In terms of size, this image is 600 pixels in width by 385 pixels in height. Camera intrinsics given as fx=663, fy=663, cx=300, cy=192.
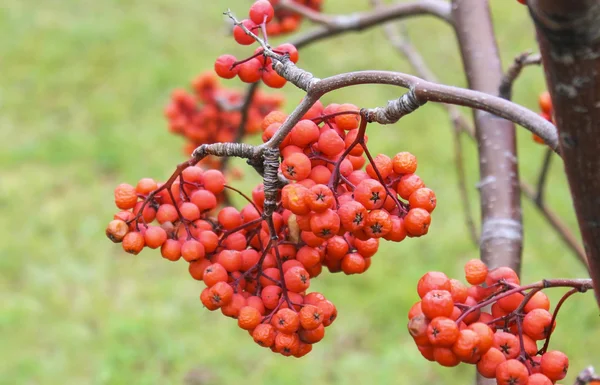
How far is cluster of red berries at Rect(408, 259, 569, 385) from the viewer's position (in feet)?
2.34

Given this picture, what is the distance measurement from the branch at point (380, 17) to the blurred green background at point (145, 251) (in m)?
1.81

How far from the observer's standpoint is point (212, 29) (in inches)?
232

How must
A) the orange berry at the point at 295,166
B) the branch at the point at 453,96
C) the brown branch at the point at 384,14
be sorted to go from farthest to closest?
the brown branch at the point at 384,14 → the orange berry at the point at 295,166 → the branch at the point at 453,96

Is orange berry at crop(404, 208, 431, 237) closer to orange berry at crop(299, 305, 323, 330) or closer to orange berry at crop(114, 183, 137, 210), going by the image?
orange berry at crop(299, 305, 323, 330)

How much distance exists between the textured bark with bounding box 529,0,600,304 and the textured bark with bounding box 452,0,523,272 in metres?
0.50

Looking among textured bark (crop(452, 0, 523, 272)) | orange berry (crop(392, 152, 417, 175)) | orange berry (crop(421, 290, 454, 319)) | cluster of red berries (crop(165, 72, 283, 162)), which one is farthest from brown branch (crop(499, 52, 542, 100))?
cluster of red berries (crop(165, 72, 283, 162))

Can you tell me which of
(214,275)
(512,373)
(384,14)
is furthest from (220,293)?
(384,14)

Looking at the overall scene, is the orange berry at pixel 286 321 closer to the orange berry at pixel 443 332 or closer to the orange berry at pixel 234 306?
the orange berry at pixel 234 306

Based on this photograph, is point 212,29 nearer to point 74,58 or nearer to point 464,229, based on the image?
point 74,58

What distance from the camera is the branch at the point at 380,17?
1413mm

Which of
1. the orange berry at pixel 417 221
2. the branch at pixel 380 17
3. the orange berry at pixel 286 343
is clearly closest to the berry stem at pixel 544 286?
the orange berry at pixel 417 221

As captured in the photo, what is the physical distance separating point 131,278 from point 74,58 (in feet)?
7.97

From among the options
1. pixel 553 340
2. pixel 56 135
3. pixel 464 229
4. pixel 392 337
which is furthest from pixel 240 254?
pixel 56 135

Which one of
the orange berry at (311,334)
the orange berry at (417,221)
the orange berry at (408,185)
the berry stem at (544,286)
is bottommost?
the orange berry at (311,334)
